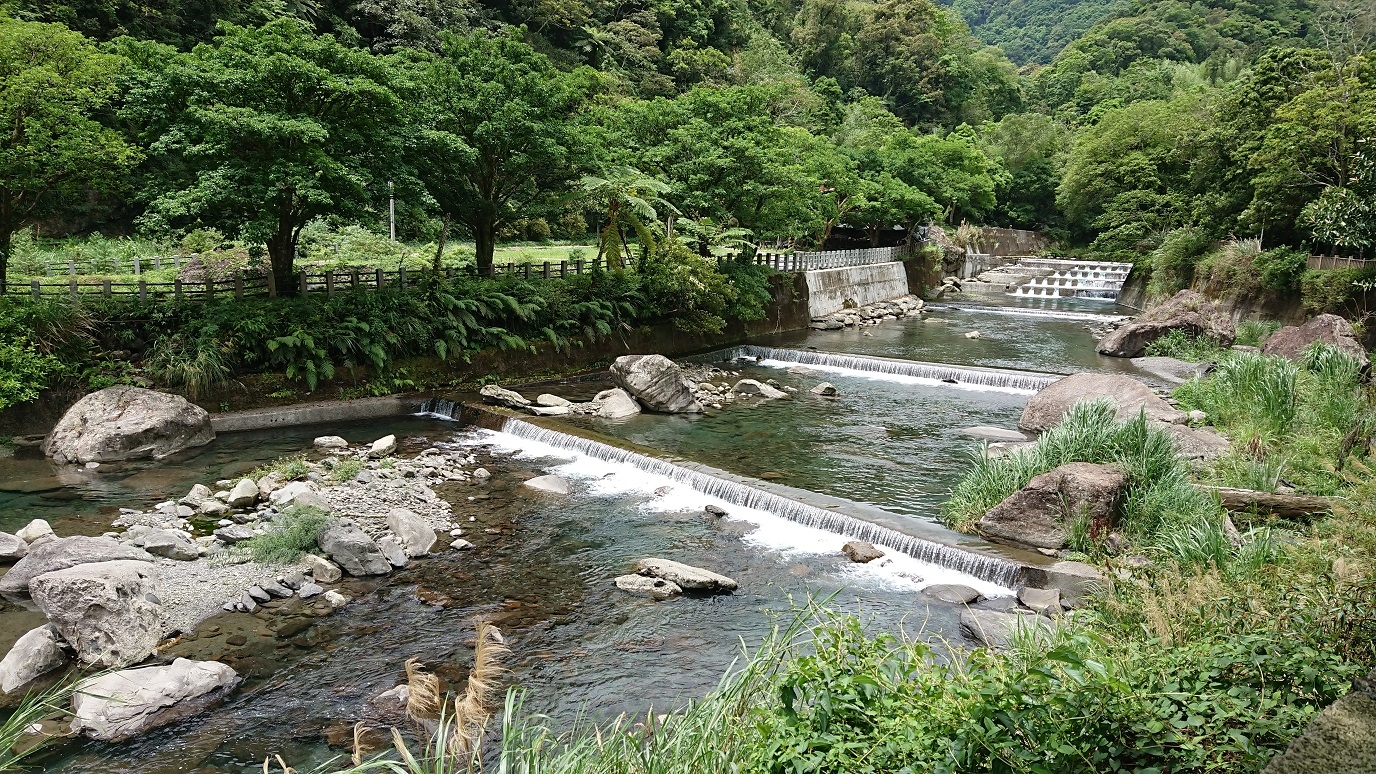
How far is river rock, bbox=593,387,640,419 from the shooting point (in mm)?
19000

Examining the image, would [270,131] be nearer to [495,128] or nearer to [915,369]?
[495,128]

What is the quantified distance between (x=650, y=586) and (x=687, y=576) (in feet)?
1.58

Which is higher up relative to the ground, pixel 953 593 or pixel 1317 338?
pixel 1317 338

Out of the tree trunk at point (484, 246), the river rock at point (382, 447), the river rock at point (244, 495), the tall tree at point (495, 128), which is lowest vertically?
the river rock at point (244, 495)

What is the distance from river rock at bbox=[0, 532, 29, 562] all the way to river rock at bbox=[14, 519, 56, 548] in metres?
0.10

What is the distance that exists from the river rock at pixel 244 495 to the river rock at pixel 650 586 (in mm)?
6439

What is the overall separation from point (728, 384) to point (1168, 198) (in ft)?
94.8

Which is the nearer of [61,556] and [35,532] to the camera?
[61,556]

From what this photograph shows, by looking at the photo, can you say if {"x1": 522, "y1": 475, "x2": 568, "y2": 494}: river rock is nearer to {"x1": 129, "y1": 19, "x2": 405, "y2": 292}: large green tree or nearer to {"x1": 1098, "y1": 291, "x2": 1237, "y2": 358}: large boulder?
{"x1": 129, "y1": 19, "x2": 405, "y2": 292}: large green tree

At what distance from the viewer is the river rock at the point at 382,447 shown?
50.6 feet

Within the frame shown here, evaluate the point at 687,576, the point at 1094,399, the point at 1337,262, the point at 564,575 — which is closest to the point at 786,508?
the point at 687,576

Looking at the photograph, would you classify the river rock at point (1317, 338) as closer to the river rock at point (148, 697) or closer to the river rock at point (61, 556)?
the river rock at point (148, 697)

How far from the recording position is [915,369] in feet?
77.5

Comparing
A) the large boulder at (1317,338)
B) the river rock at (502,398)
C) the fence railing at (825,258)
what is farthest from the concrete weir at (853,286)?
the river rock at (502,398)
